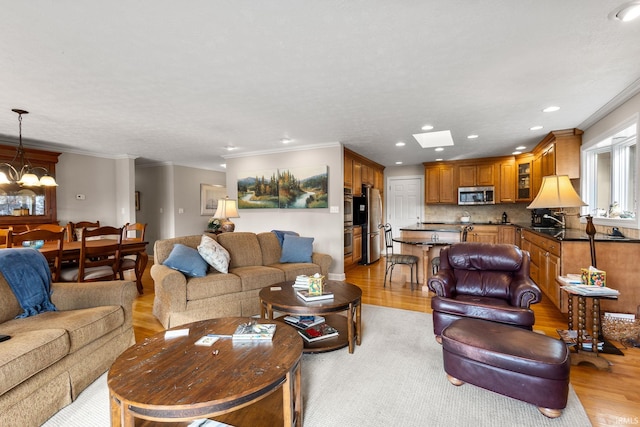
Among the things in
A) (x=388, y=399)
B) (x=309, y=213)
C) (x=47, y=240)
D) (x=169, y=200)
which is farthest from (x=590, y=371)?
(x=169, y=200)

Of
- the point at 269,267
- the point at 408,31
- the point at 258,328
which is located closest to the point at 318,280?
the point at 258,328

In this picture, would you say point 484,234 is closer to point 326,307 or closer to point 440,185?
point 440,185

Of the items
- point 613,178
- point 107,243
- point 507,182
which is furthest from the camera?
point 507,182

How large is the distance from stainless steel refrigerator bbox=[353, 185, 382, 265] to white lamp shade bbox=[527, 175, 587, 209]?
139 inches

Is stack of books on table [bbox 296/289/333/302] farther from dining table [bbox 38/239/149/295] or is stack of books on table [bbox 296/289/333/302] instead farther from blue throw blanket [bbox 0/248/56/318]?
dining table [bbox 38/239/149/295]

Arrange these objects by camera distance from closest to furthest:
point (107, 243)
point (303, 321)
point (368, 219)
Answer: point (303, 321) → point (107, 243) → point (368, 219)

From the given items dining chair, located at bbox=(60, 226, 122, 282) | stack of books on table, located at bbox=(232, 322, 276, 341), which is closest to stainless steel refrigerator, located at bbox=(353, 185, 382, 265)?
dining chair, located at bbox=(60, 226, 122, 282)

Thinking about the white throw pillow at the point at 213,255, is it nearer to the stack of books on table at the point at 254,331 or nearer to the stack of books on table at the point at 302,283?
the stack of books on table at the point at 302,283

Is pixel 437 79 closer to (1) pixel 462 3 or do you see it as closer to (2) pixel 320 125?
(1) pixel 462 3

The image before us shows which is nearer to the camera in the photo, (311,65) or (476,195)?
(311,65)

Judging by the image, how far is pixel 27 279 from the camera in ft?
6.82

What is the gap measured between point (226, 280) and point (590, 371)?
322cm

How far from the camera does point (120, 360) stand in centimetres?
147

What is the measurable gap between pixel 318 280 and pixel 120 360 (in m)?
1.47
